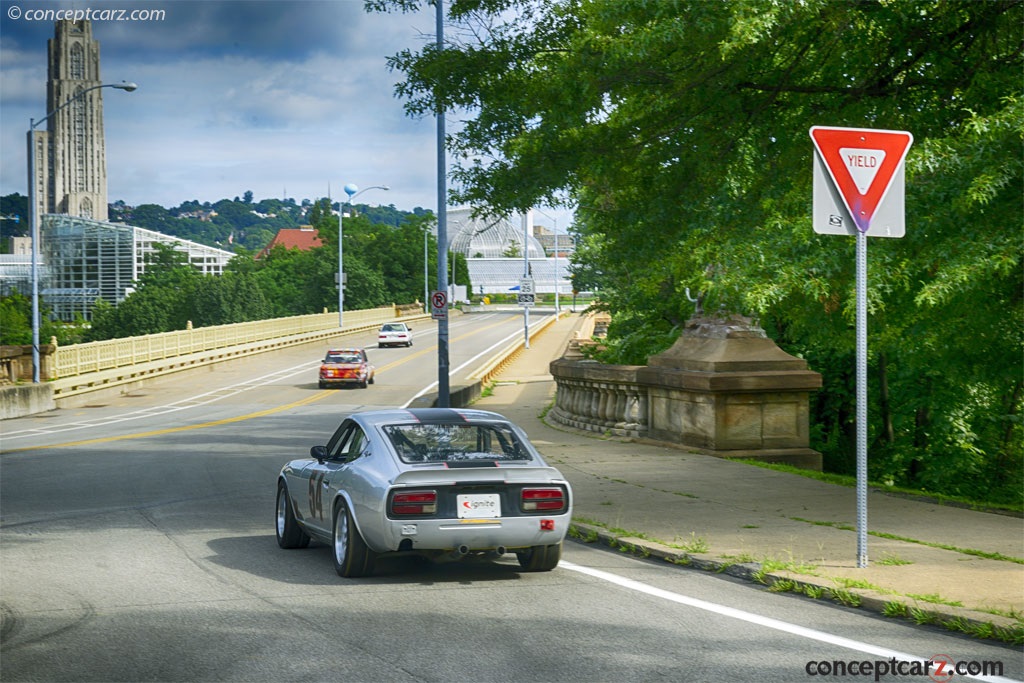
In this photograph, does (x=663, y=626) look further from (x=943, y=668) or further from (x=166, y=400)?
(x=166, y=400)

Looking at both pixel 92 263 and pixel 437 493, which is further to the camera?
pixel 92 263

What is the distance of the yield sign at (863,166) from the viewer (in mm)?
8789

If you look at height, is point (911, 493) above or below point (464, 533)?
below

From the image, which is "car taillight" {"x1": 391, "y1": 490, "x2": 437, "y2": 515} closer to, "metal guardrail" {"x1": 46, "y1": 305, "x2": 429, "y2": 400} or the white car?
"metal guardrail" {"x1": 46, "y1": 305, "x2": 429, "y2": 400}

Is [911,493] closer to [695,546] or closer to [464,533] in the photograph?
[695,546]

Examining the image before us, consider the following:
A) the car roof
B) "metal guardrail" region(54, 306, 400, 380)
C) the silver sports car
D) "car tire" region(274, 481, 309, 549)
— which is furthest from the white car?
the silver sports car

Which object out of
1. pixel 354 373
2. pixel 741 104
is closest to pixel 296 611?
pixel 741 104

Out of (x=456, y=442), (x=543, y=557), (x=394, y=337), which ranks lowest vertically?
(x=394, y=337)

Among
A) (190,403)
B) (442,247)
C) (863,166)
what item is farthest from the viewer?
(190,403)

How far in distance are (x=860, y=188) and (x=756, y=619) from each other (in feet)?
11.0

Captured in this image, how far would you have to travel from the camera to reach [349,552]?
903 cm

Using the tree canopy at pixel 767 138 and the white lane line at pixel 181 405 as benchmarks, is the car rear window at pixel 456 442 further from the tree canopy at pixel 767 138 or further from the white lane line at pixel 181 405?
the white lane line at pixel 181 405

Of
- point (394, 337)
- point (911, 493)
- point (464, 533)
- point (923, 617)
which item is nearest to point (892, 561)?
point (923, 617)

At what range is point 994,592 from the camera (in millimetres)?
7941
